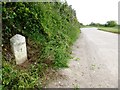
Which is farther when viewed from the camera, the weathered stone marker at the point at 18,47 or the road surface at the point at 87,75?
the weathered stone marker at the point at 18,47

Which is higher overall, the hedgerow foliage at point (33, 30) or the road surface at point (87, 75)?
the hedgerow foliage at point (33, 30)

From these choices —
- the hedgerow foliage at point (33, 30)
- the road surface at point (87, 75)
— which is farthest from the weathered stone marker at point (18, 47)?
the road surface at point (87, 75)

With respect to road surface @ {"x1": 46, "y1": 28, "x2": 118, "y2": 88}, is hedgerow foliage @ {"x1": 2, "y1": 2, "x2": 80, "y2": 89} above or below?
above

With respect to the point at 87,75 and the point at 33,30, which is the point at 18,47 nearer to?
the point at 33,30

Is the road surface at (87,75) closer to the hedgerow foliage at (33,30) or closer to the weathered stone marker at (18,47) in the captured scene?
the hedgerow foliage at (33,30)

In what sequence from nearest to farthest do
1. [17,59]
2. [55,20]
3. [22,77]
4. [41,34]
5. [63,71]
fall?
1. [22,77]
2. [17,59]
3. [63,71]
4. [41,34]
5. [55,20]

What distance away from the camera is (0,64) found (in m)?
4.83

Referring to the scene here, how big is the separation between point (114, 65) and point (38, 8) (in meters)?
3.07

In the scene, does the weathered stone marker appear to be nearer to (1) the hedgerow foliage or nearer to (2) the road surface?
(1) the hedgerow foliage

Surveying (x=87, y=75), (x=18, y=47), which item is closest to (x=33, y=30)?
(x=18, y=47)

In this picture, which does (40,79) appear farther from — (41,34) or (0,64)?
(41,34)

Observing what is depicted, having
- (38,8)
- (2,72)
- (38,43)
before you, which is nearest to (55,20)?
(38,8)

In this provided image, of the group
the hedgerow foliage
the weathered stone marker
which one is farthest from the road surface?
the weathered stone marker

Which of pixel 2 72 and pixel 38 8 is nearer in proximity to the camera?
pixel 2 72
